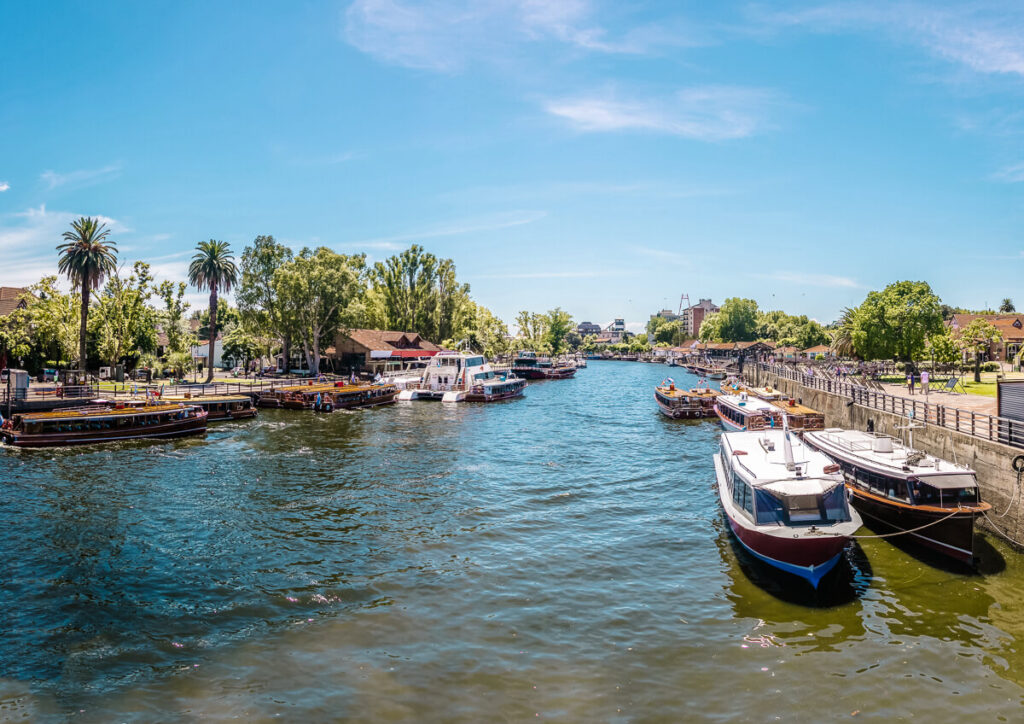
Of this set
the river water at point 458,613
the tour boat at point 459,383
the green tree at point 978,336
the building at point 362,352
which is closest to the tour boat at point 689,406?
the tour boat at point 459,383

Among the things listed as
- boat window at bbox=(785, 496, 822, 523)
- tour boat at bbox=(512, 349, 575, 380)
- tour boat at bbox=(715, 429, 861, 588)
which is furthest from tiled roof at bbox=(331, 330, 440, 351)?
boat window at bbox=(785, 496, 822, 523)

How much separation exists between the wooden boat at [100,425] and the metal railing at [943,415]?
133 feet

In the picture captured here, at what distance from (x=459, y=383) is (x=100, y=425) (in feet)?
125

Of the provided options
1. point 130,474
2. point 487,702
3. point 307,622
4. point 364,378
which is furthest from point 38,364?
point 487,702

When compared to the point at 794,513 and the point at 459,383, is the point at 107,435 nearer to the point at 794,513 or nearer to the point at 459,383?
the point at 794,513

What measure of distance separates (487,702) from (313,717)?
10.2 feet

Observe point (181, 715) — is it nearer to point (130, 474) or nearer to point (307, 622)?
point (307, 622)

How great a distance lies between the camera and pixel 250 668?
12.3m

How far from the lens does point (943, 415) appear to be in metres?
25.0

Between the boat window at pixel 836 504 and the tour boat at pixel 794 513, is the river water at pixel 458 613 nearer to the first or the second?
the tour boat at pixel 794 513

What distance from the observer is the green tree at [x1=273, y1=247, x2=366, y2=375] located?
250 ft

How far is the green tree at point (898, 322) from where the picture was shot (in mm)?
61062

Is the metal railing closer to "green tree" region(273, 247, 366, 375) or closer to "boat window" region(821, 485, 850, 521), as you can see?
"boat window" region(821, 485, 850, 521)

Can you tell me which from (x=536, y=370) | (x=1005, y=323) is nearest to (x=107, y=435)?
(x=536, y=370)
